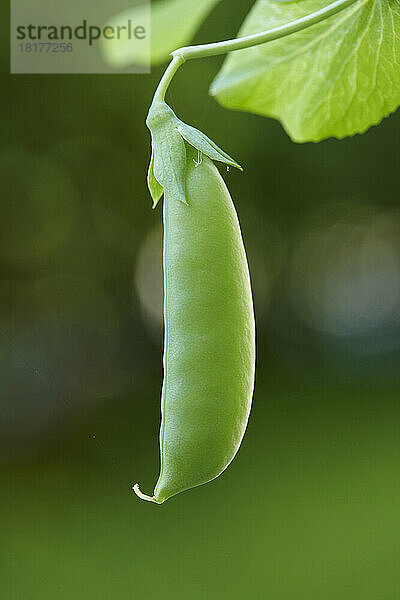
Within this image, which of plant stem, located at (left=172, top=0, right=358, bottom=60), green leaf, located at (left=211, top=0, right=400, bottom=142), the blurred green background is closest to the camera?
plant stem, located at (left=172, top=0, right=358, bottom=60)

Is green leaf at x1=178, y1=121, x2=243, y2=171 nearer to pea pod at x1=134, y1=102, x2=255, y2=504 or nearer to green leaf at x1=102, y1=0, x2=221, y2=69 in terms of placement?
pea pod at x1=134, y1=102, x2=255, y2=504

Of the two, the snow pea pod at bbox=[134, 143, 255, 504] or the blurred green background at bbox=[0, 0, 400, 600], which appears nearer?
the snow pea pod at bbox=[134, 143, 255, 504]

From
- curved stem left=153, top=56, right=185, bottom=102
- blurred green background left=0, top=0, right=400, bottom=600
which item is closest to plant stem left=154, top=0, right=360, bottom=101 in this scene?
curved stem left=153, top=56, right=185, bottom=102

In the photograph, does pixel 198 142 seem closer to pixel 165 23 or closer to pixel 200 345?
pixel 200 345

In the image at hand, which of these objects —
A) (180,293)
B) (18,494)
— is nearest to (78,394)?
(18,494)

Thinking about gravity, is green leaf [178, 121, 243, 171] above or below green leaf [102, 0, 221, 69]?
below

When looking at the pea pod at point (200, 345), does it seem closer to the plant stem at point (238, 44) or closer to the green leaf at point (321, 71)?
the plant stem at point (238, 44)

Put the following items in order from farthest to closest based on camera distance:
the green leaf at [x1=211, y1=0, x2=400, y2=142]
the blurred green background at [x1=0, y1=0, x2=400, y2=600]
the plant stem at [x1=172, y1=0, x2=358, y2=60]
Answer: the blurred green background at [x1=0, y1=0, x2=400, y2=600], the green leaf at [x1=211, y1=0, x2=400, y2=142], the plant stem at [x1=172, y1=0, x2=358, y2=60]
